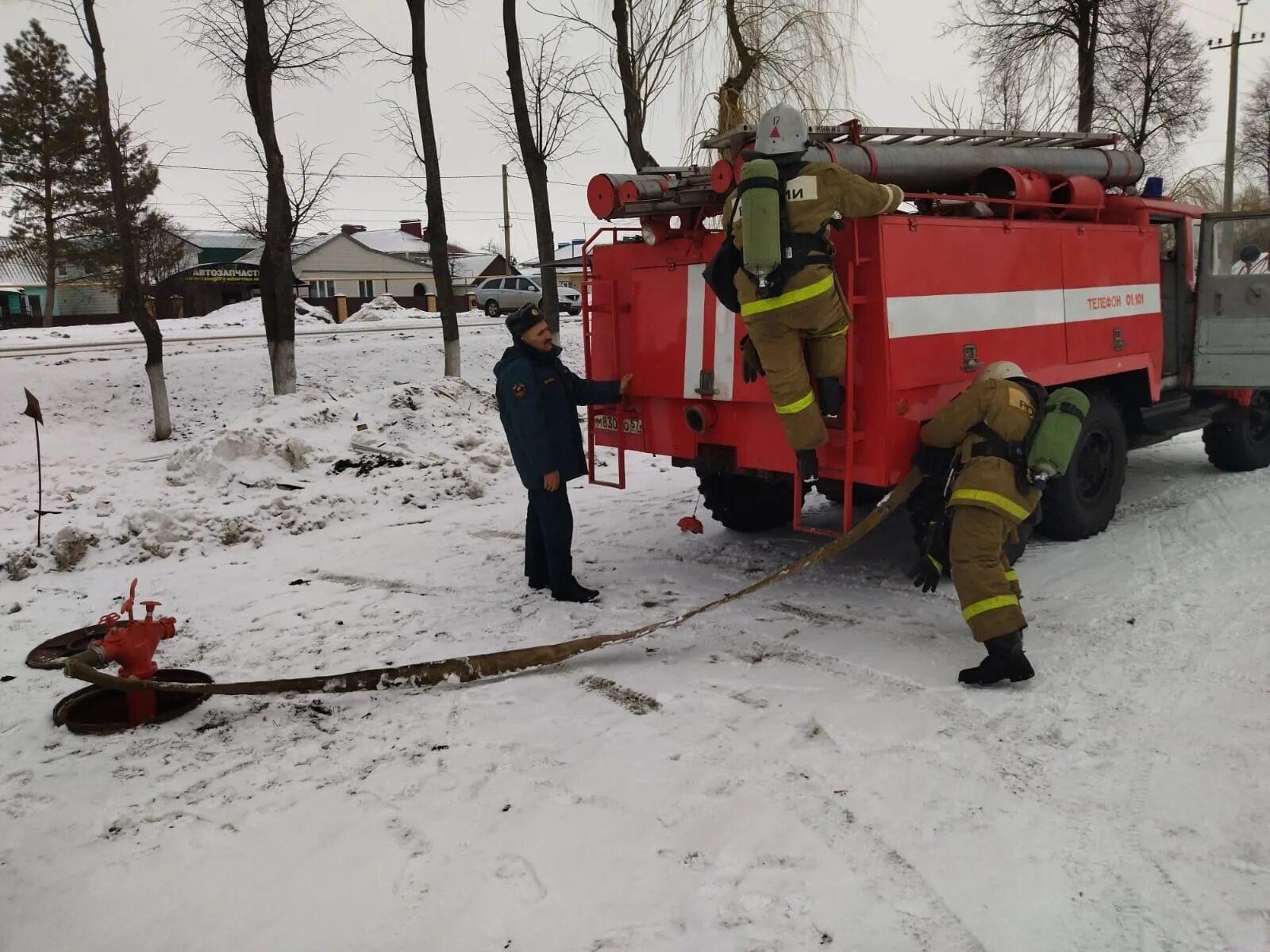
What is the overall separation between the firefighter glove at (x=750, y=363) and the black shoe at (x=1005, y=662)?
1.74 metres

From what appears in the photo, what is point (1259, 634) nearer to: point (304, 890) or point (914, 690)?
point (914, 690)

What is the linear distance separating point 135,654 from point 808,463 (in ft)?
11.0

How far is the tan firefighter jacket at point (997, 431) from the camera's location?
4.31 meters

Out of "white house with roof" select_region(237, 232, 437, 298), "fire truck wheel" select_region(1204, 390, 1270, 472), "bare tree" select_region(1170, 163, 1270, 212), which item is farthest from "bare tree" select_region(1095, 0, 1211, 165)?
"white house with roof" select_region(237, 232, 437, 298)

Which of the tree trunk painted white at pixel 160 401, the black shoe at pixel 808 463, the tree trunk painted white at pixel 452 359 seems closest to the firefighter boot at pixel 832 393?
the black shoe at pixel 808 463

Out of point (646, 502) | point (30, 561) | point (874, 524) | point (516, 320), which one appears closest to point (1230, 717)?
point (874, 524)

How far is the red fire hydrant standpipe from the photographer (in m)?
4.09

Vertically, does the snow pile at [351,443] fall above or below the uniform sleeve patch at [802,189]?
below

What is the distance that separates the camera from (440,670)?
4.40m

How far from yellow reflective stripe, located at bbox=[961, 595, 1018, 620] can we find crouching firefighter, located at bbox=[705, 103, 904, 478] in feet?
3.55

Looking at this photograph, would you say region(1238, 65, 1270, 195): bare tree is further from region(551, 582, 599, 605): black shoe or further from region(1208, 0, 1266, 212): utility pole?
region(551, 582, 599, 605): black shoe

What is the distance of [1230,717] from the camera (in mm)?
3818

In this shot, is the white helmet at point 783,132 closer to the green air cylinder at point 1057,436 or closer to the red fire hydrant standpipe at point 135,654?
the green air cylinder at point 1057,436

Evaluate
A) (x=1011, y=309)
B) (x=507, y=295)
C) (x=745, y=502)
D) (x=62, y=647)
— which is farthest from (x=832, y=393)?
(x=507, y=295)
